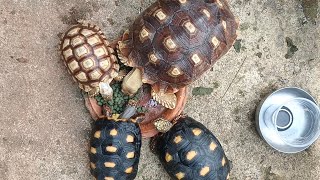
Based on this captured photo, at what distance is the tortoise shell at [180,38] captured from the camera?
2.60 meters

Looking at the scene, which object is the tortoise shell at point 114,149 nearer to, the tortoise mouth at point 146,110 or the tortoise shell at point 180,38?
the tortoise mouth at point 146,110

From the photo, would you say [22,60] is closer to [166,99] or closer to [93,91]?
[93,91]

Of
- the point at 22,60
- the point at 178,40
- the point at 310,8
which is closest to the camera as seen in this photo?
the point at 178,40

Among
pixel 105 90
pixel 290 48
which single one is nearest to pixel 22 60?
pixel 105 90

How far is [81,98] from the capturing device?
2.92 metres

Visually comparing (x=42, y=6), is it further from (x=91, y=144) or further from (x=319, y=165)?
(x=319, y=165)

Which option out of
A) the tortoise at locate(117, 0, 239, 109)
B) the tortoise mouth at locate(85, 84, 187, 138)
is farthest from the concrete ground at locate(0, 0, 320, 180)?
the tortoise at locate(117, 0, 239, 109)

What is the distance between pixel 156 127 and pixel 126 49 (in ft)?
1.25

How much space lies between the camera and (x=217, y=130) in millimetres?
3051

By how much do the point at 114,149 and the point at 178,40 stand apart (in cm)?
53

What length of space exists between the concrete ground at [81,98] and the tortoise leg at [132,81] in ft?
0.91

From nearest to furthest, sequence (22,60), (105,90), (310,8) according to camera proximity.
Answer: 1. (105,90)
2. (22,60)
3. (310,8)

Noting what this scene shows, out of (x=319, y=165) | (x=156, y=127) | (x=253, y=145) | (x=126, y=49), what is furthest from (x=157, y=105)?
(x=319, y=165)

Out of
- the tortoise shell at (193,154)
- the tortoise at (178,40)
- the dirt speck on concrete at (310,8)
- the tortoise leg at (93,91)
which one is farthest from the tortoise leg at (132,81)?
the dirt speck on concrete at (310,8)
